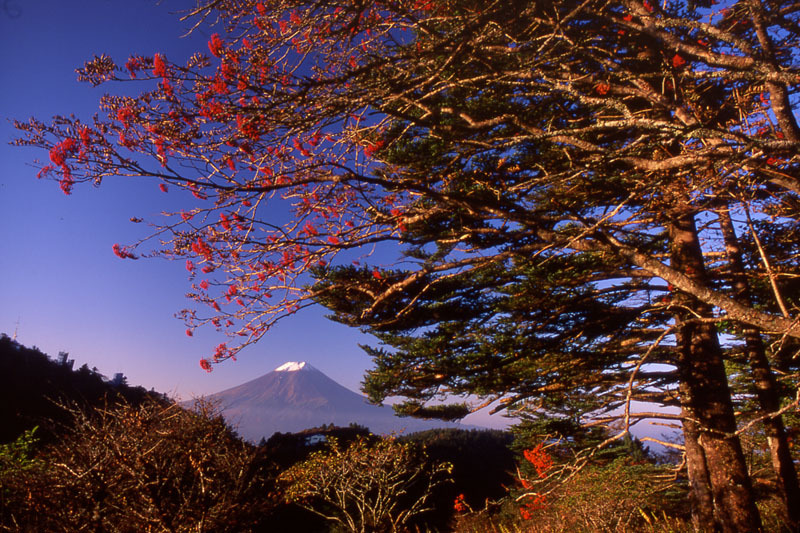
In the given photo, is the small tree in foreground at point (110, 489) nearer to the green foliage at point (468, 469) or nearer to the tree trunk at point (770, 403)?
Answer: the tree trunk at point (770, 403)

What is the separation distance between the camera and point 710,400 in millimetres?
5777

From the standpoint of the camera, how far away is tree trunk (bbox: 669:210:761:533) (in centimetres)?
538

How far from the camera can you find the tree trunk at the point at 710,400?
17.6ft

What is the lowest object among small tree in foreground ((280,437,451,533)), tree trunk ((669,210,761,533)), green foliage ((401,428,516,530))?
green foliage ((401,428,516,530))

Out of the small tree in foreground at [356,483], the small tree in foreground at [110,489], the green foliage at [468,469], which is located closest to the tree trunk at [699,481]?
the small tree in foreground at [356,483]

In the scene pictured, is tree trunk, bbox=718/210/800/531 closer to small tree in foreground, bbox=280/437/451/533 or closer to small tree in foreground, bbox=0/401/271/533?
small tree in foreground, bbox=280/437/451/533

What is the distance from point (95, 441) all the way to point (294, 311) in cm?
784

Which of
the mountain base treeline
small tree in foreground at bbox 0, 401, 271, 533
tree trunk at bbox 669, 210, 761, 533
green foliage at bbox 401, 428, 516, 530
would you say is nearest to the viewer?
tree trunk at bbox 669, 210, 761, 533

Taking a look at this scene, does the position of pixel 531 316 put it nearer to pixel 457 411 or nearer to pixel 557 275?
pixel 557 275

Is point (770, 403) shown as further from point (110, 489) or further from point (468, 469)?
point (468, 469)

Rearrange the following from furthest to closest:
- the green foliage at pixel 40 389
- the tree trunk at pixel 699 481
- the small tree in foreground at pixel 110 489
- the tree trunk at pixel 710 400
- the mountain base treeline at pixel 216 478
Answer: the green foliage at pixel 40 389 → the tree trunk at pixel 699 481 → the mountain base treeline at pixel 216 478 → the small tree in foreground at pixel 110 489 → the tree trunk at pixel 710 400

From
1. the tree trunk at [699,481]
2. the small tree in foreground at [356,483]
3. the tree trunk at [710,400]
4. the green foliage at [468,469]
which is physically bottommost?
the green foliage at [468,469]

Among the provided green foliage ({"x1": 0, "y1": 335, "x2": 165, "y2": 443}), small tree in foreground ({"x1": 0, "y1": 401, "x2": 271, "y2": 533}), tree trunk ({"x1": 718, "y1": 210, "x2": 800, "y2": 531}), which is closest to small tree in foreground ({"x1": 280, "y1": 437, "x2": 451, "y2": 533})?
small tree in foreground ({"x1": 0, "y1": 401, "x2": 271, "y2": 533})

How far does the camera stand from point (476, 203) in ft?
15.0
